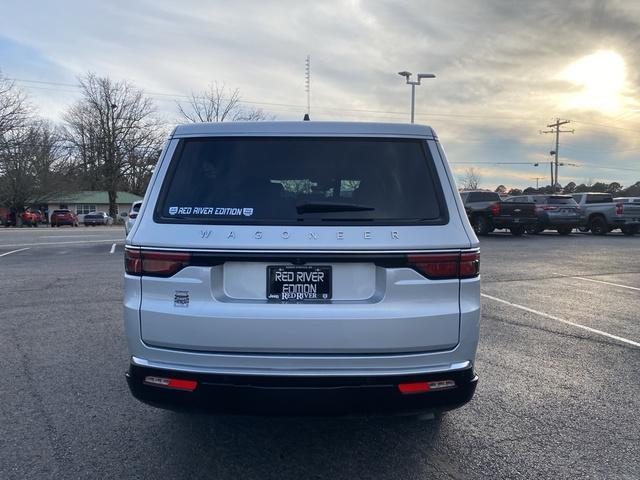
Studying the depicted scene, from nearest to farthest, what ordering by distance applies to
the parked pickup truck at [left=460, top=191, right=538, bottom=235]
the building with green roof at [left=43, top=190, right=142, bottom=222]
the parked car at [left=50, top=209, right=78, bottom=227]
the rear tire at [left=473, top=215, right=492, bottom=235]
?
the parked pickup truck at [left=460, top=191, right=538, bottom=235]
the rear tire at [left=473, top=215, right=492, bottom=235]
the parked car at [left=50, top=209, right=78, bottom=227]
the building with green roof at [left=43, top=190, right=142, bottom=222]

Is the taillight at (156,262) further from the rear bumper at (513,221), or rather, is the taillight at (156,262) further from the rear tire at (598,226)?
the rear tire at (598,226)

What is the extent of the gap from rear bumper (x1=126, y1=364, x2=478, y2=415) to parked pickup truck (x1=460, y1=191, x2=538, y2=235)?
1952 centimetres

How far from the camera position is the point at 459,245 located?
9.31 feet

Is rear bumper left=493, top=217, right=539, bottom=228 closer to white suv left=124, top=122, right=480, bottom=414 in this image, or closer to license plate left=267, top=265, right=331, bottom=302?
white suv left=124, top=122, right=480, bottom=414

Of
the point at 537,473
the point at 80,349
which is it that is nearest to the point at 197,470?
the point at 537,473

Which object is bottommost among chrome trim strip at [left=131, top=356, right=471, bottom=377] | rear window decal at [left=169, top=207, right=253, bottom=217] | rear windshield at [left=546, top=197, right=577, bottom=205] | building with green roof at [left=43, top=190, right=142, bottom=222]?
chrome trim strip at [left=131, top=356, right=471, bottom=377]

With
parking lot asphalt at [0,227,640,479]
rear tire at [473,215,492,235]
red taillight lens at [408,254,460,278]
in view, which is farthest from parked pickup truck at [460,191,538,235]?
red taillight lens at [408,254,460,278]

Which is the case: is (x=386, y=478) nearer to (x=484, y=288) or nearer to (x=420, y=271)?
(x=420, y=271)

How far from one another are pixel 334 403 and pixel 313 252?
2.64 feet

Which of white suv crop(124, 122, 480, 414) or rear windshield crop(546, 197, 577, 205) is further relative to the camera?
rear windshield crop(546, 197, 577, 205)

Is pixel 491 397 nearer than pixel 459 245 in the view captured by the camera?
No

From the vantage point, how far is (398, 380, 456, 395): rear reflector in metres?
2.77

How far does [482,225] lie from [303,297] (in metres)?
20.3

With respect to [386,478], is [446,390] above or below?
above
